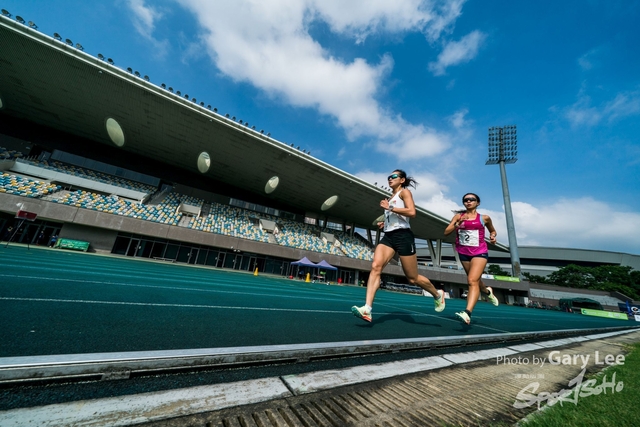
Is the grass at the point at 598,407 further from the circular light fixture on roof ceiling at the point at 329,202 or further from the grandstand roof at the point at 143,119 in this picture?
the circular light fixture on roof ceiling at the point at 329,202

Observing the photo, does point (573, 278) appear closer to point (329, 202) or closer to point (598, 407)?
point (329, 202)

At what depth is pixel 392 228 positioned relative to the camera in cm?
344

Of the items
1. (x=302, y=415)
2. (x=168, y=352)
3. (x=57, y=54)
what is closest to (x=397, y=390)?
(x=302, y=415)

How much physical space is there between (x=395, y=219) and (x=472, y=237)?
1479 mm

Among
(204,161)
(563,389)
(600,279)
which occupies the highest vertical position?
(204,161)

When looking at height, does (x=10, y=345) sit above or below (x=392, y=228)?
below

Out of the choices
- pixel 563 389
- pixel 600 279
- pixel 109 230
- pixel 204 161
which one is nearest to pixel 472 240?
pixel 563 389

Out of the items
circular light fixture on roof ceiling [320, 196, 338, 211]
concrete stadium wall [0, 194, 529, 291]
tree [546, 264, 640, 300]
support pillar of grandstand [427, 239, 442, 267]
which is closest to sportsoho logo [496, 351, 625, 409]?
concrete stadium wall [0, 194, 529, 291]

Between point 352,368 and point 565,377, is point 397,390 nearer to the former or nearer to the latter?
point 352,368

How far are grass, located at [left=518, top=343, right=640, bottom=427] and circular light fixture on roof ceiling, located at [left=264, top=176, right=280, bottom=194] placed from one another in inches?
847

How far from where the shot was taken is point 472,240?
3.90 meters

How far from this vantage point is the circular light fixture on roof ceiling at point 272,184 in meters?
22.0

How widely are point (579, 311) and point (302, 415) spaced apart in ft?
133

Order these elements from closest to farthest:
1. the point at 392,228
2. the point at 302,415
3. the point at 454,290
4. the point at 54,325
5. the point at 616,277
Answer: the point at 302,415 → the point at 54,325 → the point at 392,228 → the point at 454,290 → the point at 616,277
